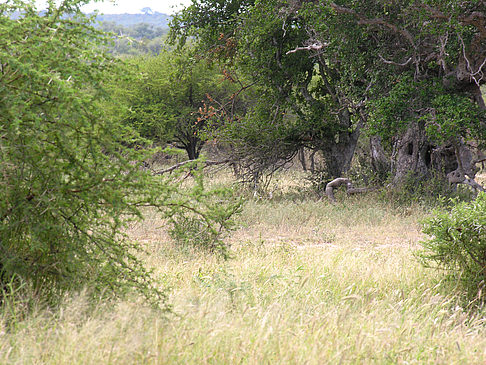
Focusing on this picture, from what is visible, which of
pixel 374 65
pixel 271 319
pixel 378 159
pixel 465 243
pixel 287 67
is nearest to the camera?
pixel 271 319

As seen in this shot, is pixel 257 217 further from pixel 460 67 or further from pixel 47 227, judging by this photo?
pixel 47 227

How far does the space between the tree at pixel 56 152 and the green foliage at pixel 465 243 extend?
9.94 ft

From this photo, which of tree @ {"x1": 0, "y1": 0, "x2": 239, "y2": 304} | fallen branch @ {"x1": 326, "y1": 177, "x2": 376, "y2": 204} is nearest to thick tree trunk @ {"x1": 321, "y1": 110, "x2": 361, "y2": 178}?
fallen branch @ {"x1": 326, "y1": 177, "x2": 376, "y2": 204}

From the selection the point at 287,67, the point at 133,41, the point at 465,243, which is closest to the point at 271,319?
the point at 133,41

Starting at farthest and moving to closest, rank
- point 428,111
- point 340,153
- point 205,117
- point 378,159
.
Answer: point 340,153
point 378,159
point 205,117
point 428,111

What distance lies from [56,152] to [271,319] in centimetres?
206

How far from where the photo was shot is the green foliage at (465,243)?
205 inches

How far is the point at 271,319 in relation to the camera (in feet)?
11.3

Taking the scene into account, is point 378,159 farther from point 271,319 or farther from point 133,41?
point 271,319

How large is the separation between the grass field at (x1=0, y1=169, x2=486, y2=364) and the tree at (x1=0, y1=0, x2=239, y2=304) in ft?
1.57

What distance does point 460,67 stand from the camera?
36.8ft

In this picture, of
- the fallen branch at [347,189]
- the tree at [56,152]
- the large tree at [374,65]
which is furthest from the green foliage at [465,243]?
the fallen branch at [347,189]

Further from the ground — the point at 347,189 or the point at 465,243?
the point at 465,243

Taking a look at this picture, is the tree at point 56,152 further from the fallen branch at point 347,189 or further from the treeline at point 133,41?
the fallen branch at point 347,189
